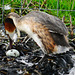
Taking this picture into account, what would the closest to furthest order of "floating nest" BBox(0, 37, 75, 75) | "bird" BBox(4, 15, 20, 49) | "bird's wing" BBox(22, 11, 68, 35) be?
"floating nest" BBox(0, 37, 75, 75) < "bird's wing" BBox(22, 11, 68, 35) < "bird" BBox(4, 15, 20, 49)

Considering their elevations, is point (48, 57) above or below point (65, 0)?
below

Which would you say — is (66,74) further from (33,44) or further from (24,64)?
(33,44)

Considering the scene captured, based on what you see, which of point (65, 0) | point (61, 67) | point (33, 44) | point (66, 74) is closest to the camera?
point (66, 74)

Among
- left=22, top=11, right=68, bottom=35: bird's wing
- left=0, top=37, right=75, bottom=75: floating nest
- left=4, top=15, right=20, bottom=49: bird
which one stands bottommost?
left=0, top=37, right=75, bottom=75: floating nest

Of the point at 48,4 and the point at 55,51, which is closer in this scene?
the point at 55,51

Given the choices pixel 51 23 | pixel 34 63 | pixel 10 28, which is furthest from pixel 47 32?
pixel 10 28

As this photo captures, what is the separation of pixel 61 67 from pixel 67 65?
0.12 metres

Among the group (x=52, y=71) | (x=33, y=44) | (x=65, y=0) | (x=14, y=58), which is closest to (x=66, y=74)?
(x=52, y=71)

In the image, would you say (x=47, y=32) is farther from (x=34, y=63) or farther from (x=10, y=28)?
(x=10, y=28)

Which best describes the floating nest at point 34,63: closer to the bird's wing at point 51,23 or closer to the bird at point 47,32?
the bird at point 47,32

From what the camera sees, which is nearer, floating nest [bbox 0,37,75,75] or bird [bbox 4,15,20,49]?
floating nest [bbox 0,37,75,75]

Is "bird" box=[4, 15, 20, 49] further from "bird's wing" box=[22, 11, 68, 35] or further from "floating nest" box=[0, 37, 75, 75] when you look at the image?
"bird's wing" box=[22, 11, 68, 35]

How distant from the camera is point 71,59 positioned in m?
2.91

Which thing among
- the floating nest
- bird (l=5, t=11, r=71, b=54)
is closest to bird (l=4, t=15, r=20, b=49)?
the floating nest
